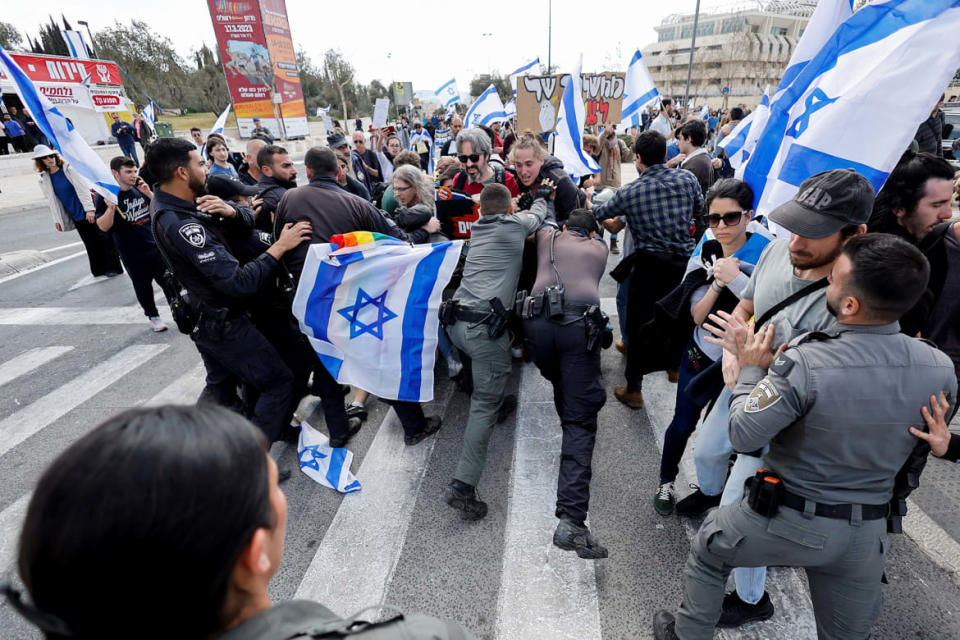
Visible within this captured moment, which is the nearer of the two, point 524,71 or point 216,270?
point 216,270

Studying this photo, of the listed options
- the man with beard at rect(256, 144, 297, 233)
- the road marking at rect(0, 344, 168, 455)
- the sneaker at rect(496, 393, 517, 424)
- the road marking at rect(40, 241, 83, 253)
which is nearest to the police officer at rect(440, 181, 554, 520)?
the sneaker at rect(496, 393, 517, 424)

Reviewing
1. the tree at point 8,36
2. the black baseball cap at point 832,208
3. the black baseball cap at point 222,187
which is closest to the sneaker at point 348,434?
the black baseball cap at point 222,187

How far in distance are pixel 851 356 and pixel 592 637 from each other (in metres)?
1.65

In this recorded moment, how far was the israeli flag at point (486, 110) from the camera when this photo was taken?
10703mm

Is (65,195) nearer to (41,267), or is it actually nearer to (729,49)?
(41,267)

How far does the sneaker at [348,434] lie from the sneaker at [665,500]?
229 cm

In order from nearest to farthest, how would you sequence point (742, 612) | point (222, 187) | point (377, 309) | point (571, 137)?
point (742, 612) < point (377, 309) < point (222, 187) < point (571, 137)

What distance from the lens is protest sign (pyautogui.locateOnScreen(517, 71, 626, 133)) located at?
30.8 ft

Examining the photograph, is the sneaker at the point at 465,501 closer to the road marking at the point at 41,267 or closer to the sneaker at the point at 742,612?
the sneaker at the point at 742,612

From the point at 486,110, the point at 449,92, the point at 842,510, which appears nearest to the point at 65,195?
the point at 486,110

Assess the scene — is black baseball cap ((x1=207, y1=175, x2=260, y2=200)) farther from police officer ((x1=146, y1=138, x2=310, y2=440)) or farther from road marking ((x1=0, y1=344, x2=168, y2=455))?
road marking ((x1=0, y1=344, x2=168, y2=455))

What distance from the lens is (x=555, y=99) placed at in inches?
374

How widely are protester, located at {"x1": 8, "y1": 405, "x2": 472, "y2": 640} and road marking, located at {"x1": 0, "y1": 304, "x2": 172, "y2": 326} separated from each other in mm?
6589

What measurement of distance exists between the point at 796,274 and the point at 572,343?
120 centimetres
